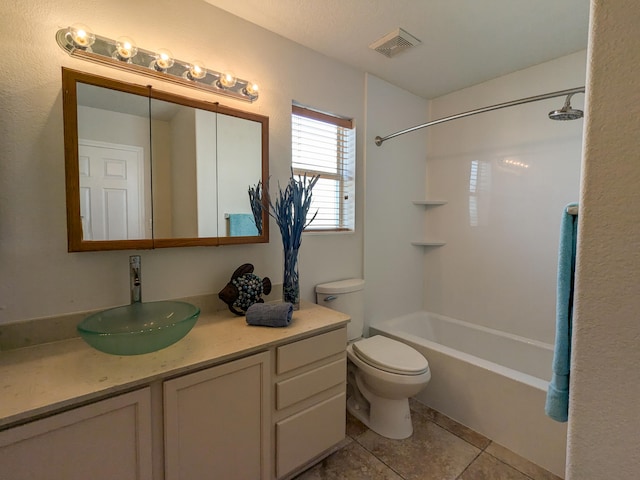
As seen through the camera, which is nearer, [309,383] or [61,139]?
[61,139]

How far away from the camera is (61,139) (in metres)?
1.21

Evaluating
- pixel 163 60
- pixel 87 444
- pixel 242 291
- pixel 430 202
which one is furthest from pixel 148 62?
pixel 430 202

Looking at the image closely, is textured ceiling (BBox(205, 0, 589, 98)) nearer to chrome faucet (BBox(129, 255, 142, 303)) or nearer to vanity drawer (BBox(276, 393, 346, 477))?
chrome faucet (BBox(129, 255, 142, 303))

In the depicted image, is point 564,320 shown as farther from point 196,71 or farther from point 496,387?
point 196,71

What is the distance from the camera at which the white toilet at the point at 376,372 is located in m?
1.67

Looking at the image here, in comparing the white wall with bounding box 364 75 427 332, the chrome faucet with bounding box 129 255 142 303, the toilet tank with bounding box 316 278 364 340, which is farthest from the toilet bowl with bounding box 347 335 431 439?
the chrome faucet with bounding box 129 255 142 303

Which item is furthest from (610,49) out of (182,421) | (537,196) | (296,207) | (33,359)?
(537,196)

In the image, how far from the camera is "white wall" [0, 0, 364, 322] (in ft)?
3.73

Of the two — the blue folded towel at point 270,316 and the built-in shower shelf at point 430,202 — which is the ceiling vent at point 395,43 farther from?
the blue folded towel at point 270,316

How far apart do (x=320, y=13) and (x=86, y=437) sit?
209 centimetres

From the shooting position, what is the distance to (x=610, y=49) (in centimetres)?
48

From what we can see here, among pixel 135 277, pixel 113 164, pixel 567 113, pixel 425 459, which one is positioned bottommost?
pixel 425 459

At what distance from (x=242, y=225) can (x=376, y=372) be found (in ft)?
3.77

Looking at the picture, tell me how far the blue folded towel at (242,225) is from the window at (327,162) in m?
0.47
